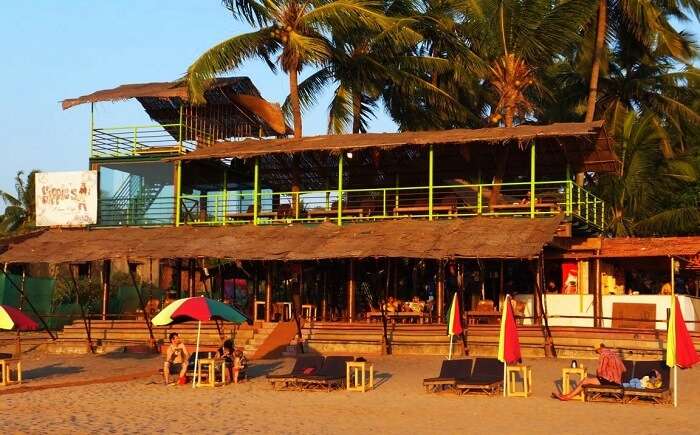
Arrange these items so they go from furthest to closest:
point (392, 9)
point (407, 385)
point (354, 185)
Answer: point (392, 9), point (354, 185), point (407, 385)

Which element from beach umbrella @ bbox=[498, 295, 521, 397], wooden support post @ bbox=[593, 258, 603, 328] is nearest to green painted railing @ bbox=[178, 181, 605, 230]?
wooden support post @ bbox=[593, 258, 603, 328]

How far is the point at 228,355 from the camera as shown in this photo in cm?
1931

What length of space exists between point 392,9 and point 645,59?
1020 cm

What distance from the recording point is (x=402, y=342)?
23.3m

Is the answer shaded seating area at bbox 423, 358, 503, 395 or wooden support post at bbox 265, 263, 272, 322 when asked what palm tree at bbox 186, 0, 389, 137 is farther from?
shaded seating area at bbox 423, 358, 503, 395

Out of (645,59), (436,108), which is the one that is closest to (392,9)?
(436,108)

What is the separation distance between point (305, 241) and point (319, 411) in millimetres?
9085

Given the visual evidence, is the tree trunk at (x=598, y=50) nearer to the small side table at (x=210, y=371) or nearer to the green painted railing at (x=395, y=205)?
the green painted railing at (x=395, y=205)

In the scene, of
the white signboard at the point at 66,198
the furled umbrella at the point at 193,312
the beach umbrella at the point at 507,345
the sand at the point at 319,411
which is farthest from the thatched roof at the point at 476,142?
the furled umbrella at the point at 193,312

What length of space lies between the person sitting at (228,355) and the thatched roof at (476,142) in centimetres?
746

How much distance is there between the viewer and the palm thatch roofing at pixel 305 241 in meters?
21.6

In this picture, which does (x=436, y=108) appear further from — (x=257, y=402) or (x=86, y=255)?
(x=257, y=402)

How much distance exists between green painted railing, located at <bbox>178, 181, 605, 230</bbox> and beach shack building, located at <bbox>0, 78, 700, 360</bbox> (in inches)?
2.8

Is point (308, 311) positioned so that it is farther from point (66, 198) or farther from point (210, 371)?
point (66, 198)
